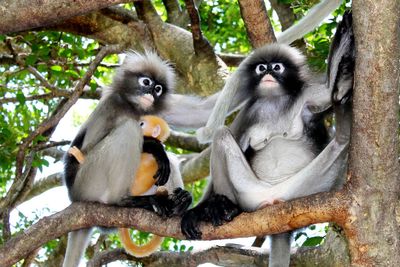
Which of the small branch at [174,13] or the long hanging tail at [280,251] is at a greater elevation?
the small branch at [174,13]

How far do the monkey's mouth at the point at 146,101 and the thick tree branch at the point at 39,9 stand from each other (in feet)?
4.16

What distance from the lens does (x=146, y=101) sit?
196 inches

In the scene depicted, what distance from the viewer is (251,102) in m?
4.56

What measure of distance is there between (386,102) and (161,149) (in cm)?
194

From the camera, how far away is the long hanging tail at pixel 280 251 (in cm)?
405

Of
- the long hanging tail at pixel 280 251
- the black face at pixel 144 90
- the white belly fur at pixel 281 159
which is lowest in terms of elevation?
the long hanging tail at pixel 280 251

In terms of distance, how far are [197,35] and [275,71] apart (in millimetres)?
1230

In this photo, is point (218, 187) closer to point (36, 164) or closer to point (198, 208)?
point (198, 208)

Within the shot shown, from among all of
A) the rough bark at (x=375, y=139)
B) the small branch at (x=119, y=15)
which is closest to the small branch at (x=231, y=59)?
the small branch at (x=119, y=15)

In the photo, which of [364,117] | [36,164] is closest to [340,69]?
[364,117]

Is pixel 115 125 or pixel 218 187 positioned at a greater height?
pixel 115 125

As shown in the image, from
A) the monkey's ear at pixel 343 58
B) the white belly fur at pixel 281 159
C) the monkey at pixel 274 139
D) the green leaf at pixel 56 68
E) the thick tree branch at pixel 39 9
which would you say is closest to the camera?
the monkey's ear at pixel 343 58

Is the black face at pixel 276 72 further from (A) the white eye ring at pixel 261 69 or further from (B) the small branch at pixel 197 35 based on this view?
(B) the small branch at pixel 197 35

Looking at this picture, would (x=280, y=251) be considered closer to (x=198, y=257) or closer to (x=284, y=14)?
(x=198, y=257)
